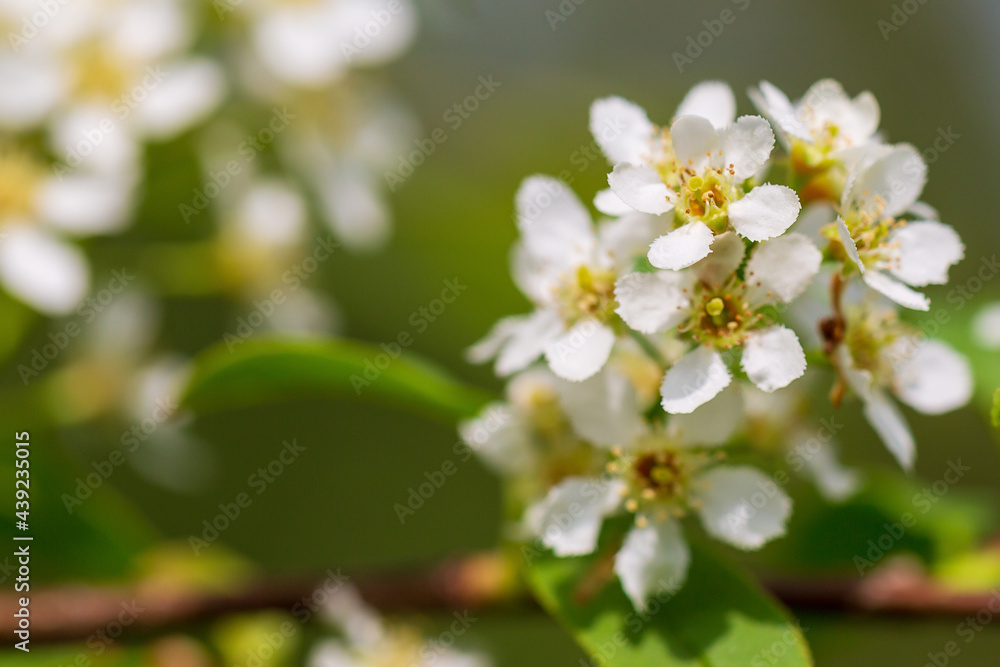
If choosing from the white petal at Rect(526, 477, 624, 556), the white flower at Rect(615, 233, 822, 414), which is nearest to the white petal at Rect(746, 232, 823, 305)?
the white flower at Rect(615, 233, 822, 414)

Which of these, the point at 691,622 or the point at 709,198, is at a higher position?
the point at 709,198

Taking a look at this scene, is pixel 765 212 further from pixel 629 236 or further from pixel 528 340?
pixel 528 340

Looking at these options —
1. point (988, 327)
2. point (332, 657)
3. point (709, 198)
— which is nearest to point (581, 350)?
point (709, 198)

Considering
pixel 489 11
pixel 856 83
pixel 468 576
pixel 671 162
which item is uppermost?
pixel 671 162

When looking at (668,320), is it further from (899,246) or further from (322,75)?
(322,75)

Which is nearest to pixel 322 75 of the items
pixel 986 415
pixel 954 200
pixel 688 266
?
pixel 688 266

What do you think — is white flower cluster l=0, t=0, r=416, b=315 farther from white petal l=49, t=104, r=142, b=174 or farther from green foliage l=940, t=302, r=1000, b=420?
green foliage l=940, t=302, r=1000, b=420
